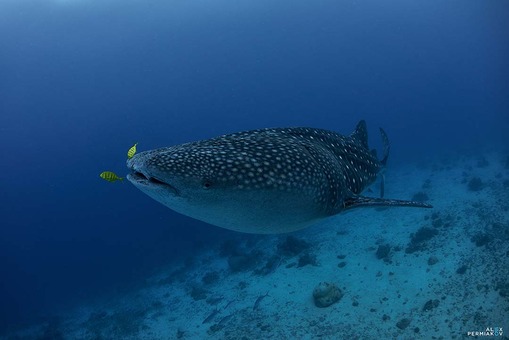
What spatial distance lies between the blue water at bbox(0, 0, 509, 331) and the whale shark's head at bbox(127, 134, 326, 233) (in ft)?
78.6

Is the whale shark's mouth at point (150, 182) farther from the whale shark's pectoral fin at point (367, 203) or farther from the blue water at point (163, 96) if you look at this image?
the blue water at point (163, 96)

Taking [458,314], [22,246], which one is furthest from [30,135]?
[458,314]

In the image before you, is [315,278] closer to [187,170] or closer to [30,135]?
[187,170]

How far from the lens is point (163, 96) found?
12419cm

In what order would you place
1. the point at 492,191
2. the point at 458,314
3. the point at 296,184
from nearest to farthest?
the point at 296,184
the point at 458,314
the point at 492,191

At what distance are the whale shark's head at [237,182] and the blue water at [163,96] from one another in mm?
23970

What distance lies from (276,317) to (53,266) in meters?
41.7

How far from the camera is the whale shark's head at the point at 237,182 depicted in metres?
3.20

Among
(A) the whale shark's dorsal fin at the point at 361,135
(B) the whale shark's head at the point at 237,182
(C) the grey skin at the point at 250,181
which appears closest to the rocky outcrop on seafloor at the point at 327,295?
(A) the whale shark's dorsal fin at the point at 361,135

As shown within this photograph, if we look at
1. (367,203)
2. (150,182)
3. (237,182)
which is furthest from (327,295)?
(150,182)

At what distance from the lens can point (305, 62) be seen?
153875 millimetres

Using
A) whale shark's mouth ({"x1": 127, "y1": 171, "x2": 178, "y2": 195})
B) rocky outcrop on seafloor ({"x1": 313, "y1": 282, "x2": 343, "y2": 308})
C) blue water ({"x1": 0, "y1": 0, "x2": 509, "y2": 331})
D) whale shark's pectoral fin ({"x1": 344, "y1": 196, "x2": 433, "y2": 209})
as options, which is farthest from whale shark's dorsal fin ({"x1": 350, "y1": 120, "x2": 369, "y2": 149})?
blue water ({"x1": 0, "y1": 0, "x2": 509, "y2": 331})

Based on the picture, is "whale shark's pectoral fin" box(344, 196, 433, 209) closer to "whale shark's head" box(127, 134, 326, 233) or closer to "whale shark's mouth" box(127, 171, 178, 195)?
"whale shark's head" box(127, 134, 326, 233)

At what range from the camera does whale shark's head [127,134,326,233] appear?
3.20m
